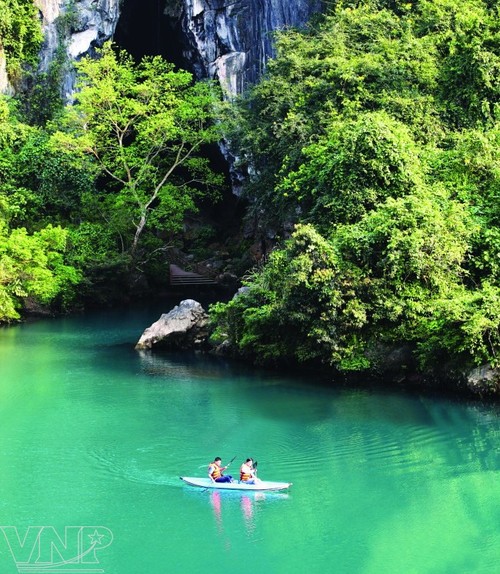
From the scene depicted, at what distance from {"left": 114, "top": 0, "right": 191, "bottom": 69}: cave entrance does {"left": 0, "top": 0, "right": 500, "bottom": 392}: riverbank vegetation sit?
4.26 feet

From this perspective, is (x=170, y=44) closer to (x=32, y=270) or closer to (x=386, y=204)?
(x=32, y=270)

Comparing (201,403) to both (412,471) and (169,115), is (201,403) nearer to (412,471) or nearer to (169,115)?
(412,471)

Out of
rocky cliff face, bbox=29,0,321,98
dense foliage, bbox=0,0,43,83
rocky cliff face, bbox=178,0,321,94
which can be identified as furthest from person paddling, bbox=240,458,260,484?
dense foliage, bbox=0,0,43,83

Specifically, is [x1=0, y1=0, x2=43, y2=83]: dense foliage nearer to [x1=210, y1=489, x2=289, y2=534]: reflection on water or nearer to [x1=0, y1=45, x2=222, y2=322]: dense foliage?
[x1=0, y1=45, x2=222, y2=322]: dense foliage

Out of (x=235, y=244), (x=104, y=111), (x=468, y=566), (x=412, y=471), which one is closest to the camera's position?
(x=468, y=566)

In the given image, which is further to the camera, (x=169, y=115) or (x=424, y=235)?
(x=169, y=115)

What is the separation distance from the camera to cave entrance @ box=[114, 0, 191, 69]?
1235 inches

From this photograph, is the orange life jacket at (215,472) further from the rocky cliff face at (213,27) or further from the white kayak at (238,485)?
the rocky cliff face at (213,27)

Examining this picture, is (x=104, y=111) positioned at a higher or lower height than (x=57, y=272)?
higher

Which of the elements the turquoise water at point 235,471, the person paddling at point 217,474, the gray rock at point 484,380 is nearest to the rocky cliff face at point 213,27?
the turquoise water at point 235,471

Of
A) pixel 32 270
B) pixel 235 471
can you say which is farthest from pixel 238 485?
pixel 32 270

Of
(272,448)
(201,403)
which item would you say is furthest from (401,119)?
(272,448)

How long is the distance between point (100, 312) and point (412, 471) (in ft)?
55.6

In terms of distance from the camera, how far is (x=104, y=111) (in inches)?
1062
